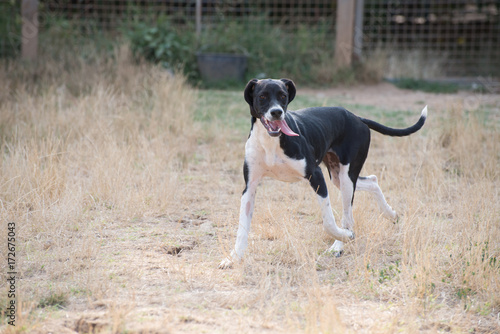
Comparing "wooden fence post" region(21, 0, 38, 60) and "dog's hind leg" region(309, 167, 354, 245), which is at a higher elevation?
"wooden fence post" region(21, 0, 38, 60)

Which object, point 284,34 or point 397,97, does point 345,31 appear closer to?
point 284,34

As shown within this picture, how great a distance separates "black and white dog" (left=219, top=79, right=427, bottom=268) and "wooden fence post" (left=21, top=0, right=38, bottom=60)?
7965 mm

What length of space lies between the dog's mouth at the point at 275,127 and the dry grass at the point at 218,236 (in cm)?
66

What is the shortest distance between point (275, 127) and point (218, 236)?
2.76 ft

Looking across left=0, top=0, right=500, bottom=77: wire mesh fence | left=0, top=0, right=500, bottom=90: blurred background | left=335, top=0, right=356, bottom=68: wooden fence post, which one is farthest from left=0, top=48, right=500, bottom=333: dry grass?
left=0, top=0, right=500, bottom=77: wire mesh fence

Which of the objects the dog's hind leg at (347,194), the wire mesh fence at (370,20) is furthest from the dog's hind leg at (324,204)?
the wire mesh fence at (370,20)

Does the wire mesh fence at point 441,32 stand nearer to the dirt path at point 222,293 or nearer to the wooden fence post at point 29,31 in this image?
the wooden fence post at point 29,31

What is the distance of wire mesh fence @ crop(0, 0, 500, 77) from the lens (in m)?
11.8

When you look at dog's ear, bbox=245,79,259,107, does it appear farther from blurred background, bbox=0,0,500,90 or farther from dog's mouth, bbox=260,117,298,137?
blurred background, bbox=0,0,500,90

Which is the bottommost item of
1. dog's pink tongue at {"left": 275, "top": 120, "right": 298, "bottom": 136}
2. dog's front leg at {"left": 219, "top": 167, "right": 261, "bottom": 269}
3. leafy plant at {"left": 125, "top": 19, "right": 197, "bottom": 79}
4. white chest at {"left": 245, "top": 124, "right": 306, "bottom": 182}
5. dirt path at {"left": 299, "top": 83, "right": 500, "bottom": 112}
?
dog's front leg at {"left": 219, "top": 167, "right": 261, "bottom": 269}

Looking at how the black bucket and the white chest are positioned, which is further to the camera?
the black bucket

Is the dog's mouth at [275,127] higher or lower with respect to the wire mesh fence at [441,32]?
lower

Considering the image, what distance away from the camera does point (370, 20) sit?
13242mm

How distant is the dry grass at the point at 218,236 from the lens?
2.90 meters
